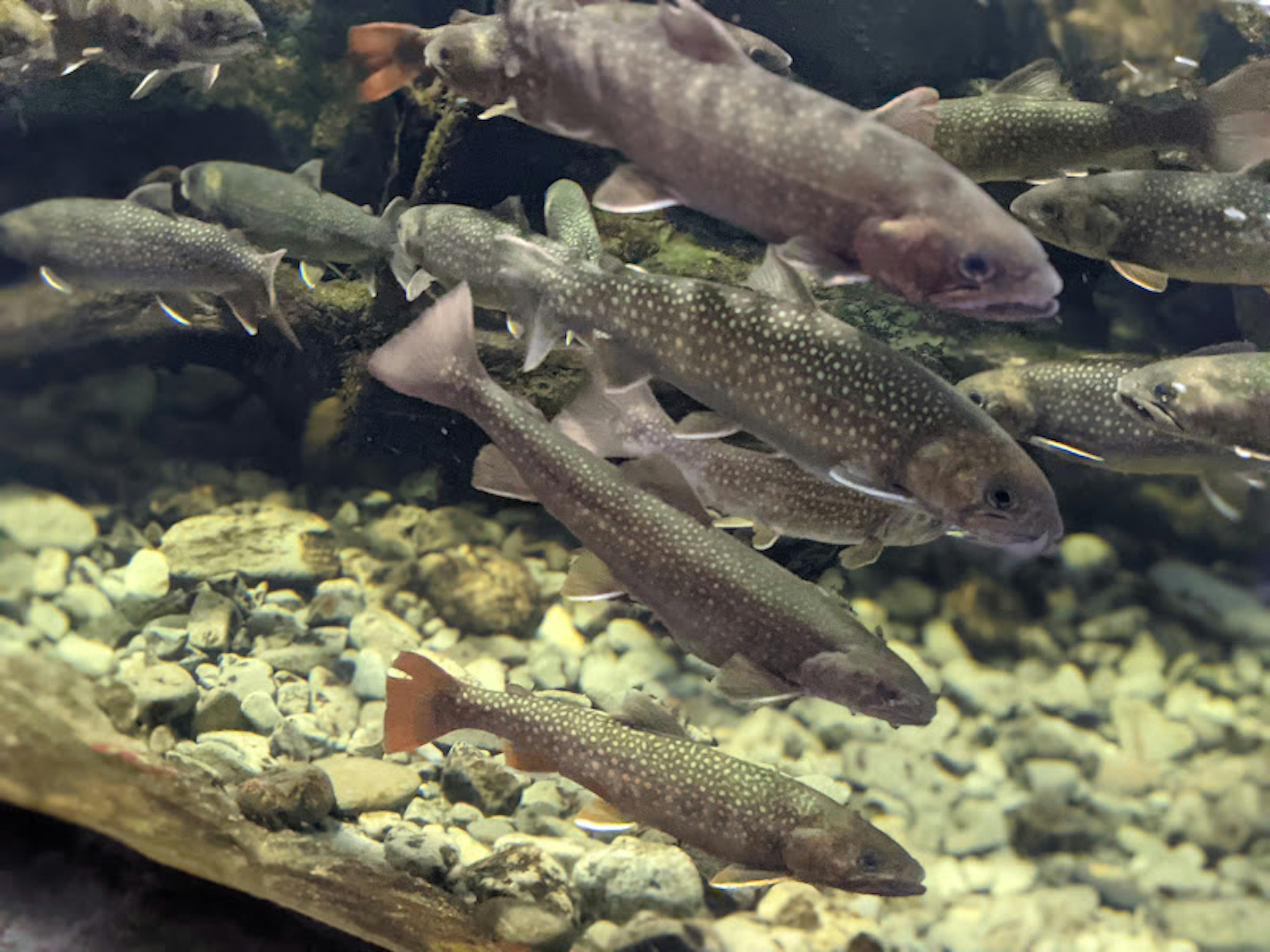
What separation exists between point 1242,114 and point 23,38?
4942mm

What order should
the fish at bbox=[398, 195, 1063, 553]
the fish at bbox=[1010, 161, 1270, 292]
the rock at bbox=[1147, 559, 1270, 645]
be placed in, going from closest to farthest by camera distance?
the fish at bbox=[398, 195, 1063, 553], the fish at bbox=[1010, 161, 1270, 292], the rock at bbox=[1147, 559, 1270, 645]

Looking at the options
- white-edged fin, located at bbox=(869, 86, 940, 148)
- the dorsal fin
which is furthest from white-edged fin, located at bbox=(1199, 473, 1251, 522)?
white-edged fin, located at bbox=(869, 86, 940, 148)

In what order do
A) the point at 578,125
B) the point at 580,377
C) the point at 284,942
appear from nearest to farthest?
1. the point at 284,942
2. the point at 578,125
3. the point at 580,377

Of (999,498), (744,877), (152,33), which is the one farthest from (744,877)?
(152,33)

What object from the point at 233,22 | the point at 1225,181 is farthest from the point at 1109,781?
the point at 233,22

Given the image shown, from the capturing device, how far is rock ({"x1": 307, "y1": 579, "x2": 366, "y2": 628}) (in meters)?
4.70

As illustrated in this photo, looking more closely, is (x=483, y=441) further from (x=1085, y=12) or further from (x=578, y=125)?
(x=1085, y=12)

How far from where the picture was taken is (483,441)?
16.8 ft

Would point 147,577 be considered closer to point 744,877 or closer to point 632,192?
point 744,877

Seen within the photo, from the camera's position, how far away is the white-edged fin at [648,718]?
9.51ft

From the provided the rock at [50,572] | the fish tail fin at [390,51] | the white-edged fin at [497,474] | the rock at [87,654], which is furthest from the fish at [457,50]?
the rock at [50,572]

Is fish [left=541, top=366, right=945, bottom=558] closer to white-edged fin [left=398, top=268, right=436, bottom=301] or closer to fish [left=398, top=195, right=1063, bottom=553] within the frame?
fish [left=398, top=195, right=1063, bottom=553]

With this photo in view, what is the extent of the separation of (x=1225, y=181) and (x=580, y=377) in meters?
3.05

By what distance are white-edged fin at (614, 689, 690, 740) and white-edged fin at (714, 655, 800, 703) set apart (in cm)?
26
